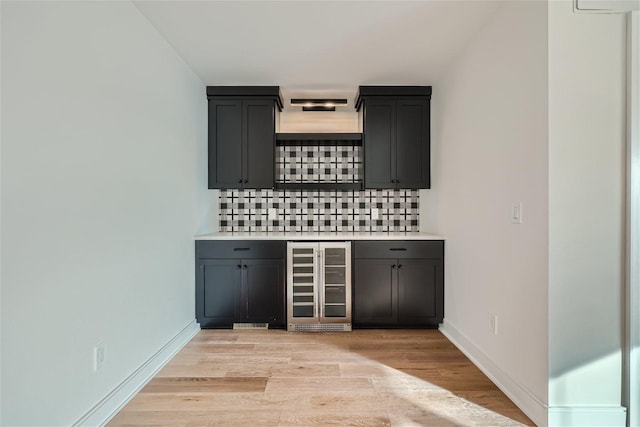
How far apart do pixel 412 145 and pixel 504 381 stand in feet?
7.70

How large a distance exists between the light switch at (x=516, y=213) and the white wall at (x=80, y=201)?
2.38 m

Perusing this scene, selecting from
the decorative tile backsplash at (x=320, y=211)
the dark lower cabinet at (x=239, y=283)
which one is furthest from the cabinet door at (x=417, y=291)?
the dark lower cabinet at (x=239, y=283)

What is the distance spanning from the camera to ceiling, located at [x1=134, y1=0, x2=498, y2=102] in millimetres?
2234

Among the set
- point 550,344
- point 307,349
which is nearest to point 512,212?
point 550,344

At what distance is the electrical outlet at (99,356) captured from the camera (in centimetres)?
182

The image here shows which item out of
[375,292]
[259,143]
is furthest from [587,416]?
[259,143]

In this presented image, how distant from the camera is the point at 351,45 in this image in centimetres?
270

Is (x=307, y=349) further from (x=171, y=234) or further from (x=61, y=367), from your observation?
(x=61, y=367)

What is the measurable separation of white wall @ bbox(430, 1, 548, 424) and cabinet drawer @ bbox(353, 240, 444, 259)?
249mm

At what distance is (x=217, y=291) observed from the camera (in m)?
3.37

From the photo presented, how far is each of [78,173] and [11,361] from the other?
865mm

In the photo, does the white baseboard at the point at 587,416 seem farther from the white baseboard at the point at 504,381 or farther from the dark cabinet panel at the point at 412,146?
the dark cabinet panel at the point at 412,146

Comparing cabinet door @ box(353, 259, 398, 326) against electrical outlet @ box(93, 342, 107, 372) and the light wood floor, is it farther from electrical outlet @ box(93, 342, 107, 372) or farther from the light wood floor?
electrical outlet @ box(93, 342, 107, 372)

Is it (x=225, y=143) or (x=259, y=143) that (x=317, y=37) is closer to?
(x=259, y=143)
